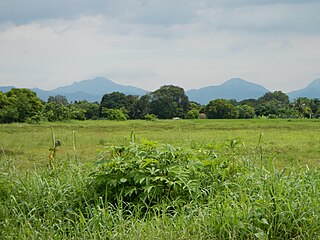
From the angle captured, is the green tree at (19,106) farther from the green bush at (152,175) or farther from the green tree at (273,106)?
the green bush at (152,175)

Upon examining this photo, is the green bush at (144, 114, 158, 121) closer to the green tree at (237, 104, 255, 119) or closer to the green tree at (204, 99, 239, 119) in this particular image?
the green tree at (204, 99, 239, 119)

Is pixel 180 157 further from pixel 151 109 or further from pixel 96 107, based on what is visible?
pixel 96 107

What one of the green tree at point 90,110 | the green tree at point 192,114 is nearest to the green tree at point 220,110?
the green tree at point 192,114

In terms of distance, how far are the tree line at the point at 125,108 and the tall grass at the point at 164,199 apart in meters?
12.4

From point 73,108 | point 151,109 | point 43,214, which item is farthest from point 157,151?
point 73,108

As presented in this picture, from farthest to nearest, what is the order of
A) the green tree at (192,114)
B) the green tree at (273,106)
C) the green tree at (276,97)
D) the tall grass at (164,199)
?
the green tree at (276,97) → the green tree at (273,106) → the green tree at (192,114) → the tall grass at (164,199)

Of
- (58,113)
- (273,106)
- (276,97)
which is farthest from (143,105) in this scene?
(276,97)

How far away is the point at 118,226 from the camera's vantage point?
225cm

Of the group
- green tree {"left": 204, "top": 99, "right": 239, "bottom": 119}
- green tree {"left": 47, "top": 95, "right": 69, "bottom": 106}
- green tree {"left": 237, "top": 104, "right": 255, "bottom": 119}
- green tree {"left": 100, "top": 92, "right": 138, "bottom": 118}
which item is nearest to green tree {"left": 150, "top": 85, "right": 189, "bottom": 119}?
green tree {"left": 100, "top": 92, "right": 138, "bottom": 118}

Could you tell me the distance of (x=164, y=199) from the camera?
2.63m

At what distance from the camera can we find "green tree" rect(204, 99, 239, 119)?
1772 centimetres

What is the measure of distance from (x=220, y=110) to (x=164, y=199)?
51.1 feet

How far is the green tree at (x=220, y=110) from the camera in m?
17.7

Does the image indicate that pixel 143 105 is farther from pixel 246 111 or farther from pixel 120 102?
pixel 246 111
